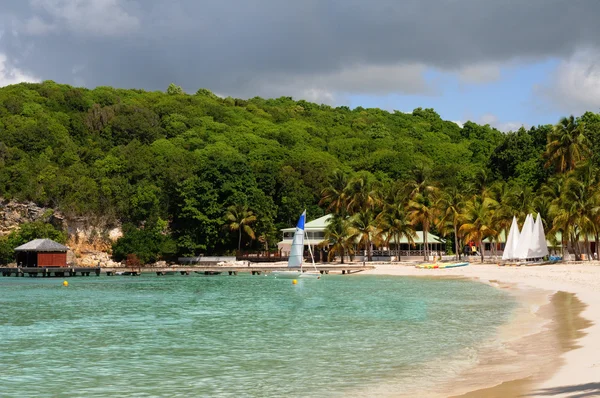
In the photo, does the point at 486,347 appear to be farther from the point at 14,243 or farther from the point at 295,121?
the point at 295,121

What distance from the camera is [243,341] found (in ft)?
78.4

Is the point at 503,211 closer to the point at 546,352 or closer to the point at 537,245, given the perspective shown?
the point at 537,245

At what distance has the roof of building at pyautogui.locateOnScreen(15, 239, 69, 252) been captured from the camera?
3068 inches

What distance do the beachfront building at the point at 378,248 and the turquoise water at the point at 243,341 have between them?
41.1m

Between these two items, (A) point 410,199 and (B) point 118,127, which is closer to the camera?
(A) point 410,199

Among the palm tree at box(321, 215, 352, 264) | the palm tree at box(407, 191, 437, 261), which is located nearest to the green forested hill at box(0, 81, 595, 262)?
the palm tree at box(407, 191, 437, 261)

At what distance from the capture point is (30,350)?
74.8ft

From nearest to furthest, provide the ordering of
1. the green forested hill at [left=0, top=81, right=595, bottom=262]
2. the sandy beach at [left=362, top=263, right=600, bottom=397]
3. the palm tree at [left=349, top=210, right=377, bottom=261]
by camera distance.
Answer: the sandy beach at [left=362, top=263, right=600, bottom=397]
the palm tree at [left=349, top=210, right=377, bottom=261]
the green forested hill at [left=0, top=81, right=595, bottom=262]

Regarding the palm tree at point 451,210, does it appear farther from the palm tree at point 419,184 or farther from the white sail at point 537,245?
the white sail at point 537,245

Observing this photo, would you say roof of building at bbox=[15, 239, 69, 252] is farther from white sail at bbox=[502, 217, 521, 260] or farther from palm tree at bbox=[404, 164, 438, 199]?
white sail at bbox=[502, 217, 521, 260]

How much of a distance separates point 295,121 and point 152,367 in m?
115

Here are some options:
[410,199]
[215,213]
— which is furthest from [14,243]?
[410,199]

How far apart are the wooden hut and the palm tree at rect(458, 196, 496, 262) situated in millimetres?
44332

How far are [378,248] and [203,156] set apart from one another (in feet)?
96.2
